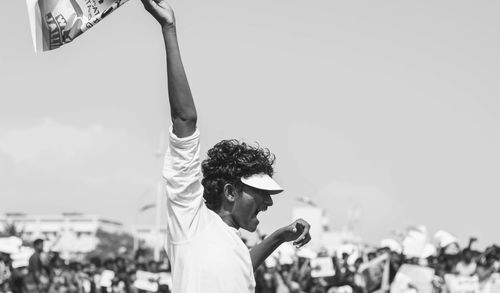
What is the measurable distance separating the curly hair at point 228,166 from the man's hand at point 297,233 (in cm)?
33

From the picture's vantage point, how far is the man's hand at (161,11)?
3.41 metres

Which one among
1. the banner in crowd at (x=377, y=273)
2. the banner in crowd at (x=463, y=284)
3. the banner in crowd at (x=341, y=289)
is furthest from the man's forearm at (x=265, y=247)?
the banner in crowd at (x=341, y=289)

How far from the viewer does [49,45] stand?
3512 mm

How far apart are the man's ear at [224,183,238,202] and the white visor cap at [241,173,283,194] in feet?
0.20

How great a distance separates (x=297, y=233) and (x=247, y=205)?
50cm

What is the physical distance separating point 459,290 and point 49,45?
10086mm

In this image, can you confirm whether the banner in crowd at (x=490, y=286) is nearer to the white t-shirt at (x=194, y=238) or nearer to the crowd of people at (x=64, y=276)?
the crowd of people at (x=64, y=276)

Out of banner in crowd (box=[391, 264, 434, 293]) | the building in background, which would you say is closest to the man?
banner in crowd (box=[391, 264, 434, 293])

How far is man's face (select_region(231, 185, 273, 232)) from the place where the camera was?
3.75 meters

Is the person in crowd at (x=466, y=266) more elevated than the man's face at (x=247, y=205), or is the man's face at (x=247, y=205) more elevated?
the man's face at (x=247, y=205)

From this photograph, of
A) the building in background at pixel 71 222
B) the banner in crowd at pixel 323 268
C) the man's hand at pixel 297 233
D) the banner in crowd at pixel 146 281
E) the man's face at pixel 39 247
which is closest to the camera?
the man's hand at pixel 297 233

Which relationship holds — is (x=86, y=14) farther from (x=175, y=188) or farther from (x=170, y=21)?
(x=175, y=188)

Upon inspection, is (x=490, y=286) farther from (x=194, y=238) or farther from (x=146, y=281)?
(x=194, y=238)

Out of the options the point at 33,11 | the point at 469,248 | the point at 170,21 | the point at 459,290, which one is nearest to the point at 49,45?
the point at 33,11
